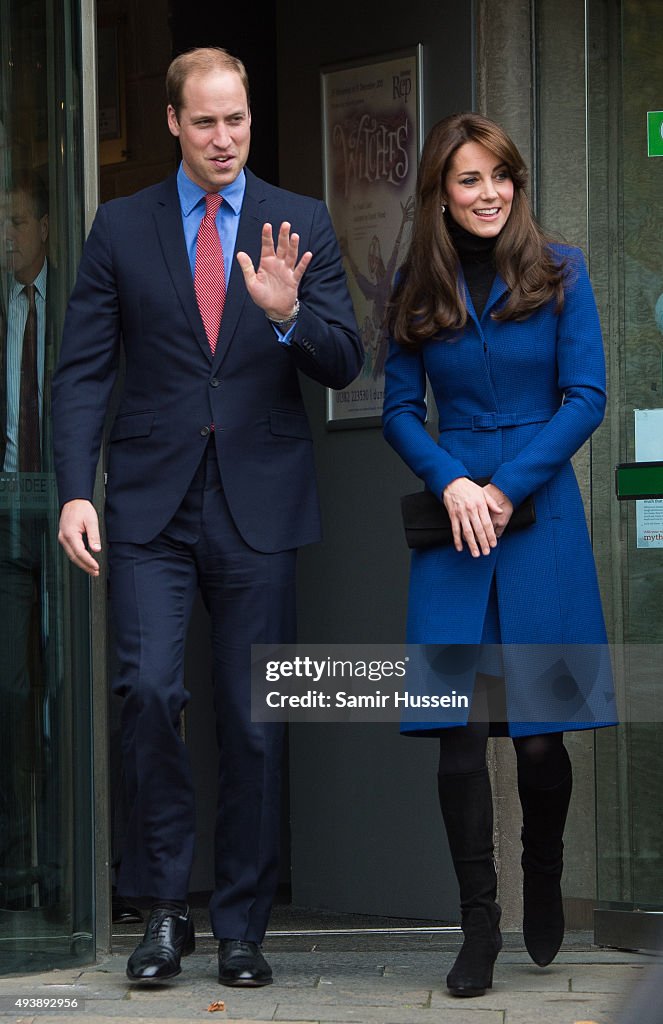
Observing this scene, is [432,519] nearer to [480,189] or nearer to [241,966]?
[480,189]

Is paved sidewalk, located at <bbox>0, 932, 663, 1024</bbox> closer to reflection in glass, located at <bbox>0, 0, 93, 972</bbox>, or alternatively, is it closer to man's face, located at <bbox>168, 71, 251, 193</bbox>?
reflection in glass, located at <bbox>0, 0, 93, 972</bbox>

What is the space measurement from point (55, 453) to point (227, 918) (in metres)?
1.20

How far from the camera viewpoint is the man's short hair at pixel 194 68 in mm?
4207

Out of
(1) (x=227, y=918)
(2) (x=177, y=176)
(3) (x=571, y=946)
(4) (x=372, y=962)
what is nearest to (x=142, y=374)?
(2) (x=177, y=176)

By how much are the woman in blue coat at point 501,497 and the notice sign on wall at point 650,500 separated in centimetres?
81

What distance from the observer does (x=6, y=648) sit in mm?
4508

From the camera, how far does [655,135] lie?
4.92 metres

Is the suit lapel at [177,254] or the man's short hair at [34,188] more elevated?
the man's short hair at [34,188]

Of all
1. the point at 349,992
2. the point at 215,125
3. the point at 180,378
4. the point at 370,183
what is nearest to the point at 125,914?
the point at 349,992

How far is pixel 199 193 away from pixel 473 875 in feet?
5.89

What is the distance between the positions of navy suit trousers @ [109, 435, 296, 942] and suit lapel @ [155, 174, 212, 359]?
0.97ft

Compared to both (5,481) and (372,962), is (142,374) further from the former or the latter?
(372,962)

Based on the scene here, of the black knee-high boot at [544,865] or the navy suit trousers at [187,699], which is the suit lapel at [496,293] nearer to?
the navy suit trousers at [187,699]

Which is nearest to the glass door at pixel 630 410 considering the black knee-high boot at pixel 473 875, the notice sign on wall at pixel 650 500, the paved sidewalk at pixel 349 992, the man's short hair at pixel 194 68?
the notice sign on wall at pixel 650 500
